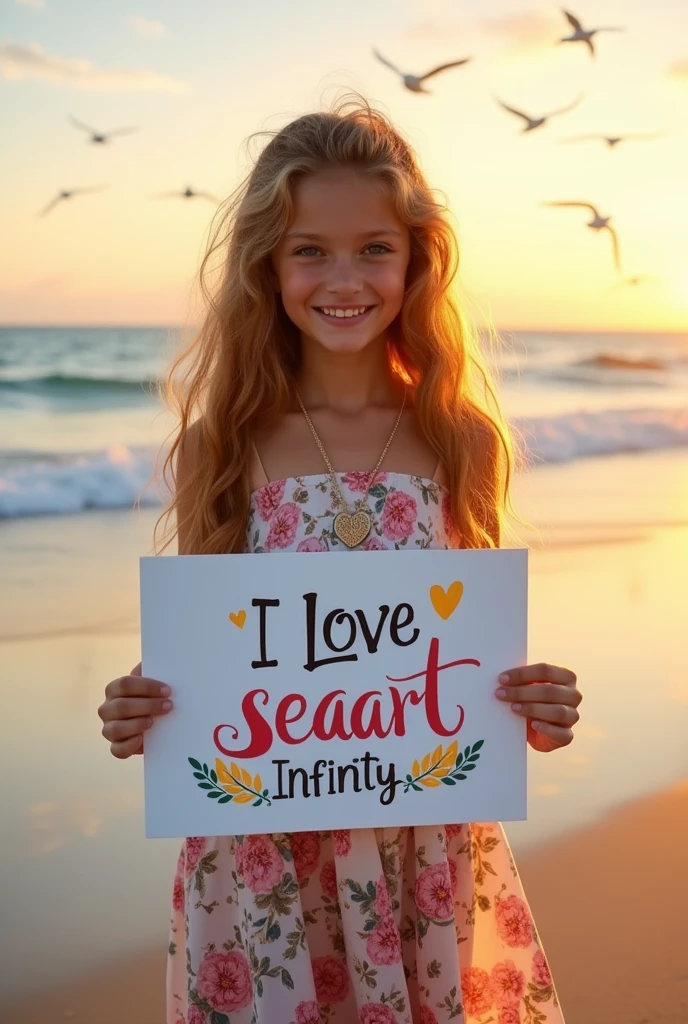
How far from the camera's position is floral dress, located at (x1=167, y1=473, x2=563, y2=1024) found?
1.61 meters

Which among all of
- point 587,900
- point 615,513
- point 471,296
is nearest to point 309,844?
point 471,296

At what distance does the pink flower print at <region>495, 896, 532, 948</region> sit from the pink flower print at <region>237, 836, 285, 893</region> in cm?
44

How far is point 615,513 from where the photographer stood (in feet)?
21.6

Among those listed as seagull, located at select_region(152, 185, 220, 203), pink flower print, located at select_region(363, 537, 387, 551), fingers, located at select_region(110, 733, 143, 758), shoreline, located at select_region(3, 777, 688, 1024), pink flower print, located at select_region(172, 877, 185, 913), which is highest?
seagull, located at select_region(152, 185, 220, 203)

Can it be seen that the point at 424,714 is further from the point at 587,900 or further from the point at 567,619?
the point at 567,619

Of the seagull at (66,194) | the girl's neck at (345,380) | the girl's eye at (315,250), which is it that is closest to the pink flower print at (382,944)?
the girl's neck at (345,380)

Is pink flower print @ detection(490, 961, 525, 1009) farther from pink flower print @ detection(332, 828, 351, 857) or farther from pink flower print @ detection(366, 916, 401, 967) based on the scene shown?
pink flower print @ detection(332, 828, 351, 857)

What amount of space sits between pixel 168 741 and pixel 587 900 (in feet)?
5.52

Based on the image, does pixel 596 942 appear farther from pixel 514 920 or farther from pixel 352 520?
pixel 352 520

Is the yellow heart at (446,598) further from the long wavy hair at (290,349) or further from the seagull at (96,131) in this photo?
the seagull at (96,131)

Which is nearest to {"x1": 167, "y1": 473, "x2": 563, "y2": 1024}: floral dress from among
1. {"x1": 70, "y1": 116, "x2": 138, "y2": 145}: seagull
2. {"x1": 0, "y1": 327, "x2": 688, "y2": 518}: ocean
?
{"x1": 0, "y1": 327, "x2": 688, "y2": 518}: ocean

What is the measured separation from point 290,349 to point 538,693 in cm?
85

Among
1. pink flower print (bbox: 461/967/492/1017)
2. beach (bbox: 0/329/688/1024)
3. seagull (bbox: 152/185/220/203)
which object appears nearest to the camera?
pink flower print (bbox: 461/967/492/1017)

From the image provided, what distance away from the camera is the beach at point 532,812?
2.42m
